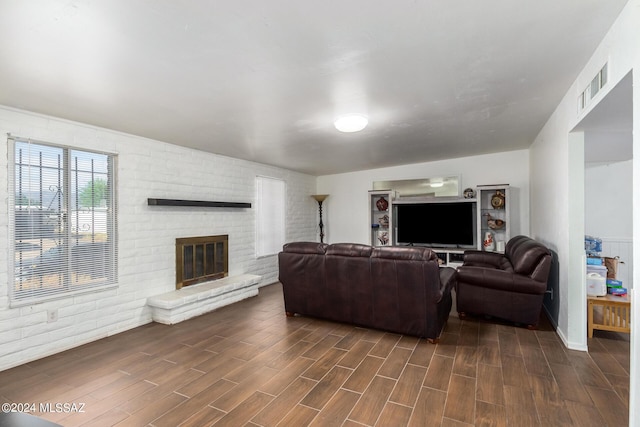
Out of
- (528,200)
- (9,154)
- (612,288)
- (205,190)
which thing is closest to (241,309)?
(205,190)

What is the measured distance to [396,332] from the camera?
3.19m

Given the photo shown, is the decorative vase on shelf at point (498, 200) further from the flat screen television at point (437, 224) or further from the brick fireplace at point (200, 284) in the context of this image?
the brick fireplace at point (200, 284)

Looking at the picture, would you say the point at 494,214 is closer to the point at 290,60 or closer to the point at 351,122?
the point at 351,122

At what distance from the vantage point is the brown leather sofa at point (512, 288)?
10.1ft

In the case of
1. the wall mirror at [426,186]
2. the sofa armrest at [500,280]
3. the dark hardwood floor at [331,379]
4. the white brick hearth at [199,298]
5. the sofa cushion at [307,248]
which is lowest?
the dark hardwood floor at [331,379]

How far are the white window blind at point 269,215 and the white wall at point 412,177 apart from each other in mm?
1403

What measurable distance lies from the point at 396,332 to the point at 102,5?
11.0 feet

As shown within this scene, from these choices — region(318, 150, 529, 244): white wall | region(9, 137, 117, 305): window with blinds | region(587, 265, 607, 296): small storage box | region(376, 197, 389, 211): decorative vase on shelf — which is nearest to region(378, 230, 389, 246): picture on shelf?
region(318, 150, 529, 244): white wall

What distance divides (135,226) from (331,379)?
2811 millimetres

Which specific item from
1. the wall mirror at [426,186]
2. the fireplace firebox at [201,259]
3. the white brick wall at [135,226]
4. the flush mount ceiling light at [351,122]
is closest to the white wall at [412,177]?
the wall mirror at [426,186]

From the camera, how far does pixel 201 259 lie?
14.3 ft

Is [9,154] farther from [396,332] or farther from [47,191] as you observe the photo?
[396,332]

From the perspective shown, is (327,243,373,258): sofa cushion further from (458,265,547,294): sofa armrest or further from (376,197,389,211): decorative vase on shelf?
(376,197,389,211): decorative vase on shelf

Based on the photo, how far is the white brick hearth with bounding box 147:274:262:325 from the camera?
11.8ft
